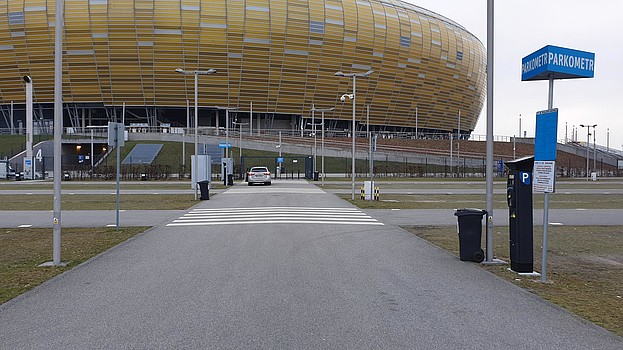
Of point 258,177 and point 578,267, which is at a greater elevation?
point 258,177

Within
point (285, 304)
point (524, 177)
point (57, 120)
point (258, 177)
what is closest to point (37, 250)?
point (57, 120)

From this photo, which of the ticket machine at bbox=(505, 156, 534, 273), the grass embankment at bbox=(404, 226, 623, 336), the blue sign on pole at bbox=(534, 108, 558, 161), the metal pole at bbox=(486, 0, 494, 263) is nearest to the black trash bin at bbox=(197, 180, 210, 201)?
the grass embankment at bbox=(404, 226, 623, 336)

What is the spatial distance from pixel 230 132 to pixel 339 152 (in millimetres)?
18889

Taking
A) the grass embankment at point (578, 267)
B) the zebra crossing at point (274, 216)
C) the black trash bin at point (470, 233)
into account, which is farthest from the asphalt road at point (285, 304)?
the zebra crossing at point (274, 216)

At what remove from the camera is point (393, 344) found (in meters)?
5.62

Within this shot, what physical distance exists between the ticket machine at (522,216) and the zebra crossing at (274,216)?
841 centimetres

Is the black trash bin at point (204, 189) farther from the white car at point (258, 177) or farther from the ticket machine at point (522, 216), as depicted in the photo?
the ticket machine at point (522, 216)

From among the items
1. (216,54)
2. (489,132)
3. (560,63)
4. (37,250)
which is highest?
(216,54)

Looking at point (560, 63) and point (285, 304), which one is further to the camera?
point (560, 63)

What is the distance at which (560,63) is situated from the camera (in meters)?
8.85

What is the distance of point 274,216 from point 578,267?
11.5m

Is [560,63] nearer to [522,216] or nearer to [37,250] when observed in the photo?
[522,216]

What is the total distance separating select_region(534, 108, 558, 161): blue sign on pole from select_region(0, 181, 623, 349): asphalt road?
6.98 ft

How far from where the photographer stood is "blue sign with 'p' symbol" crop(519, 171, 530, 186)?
31.7 ft
